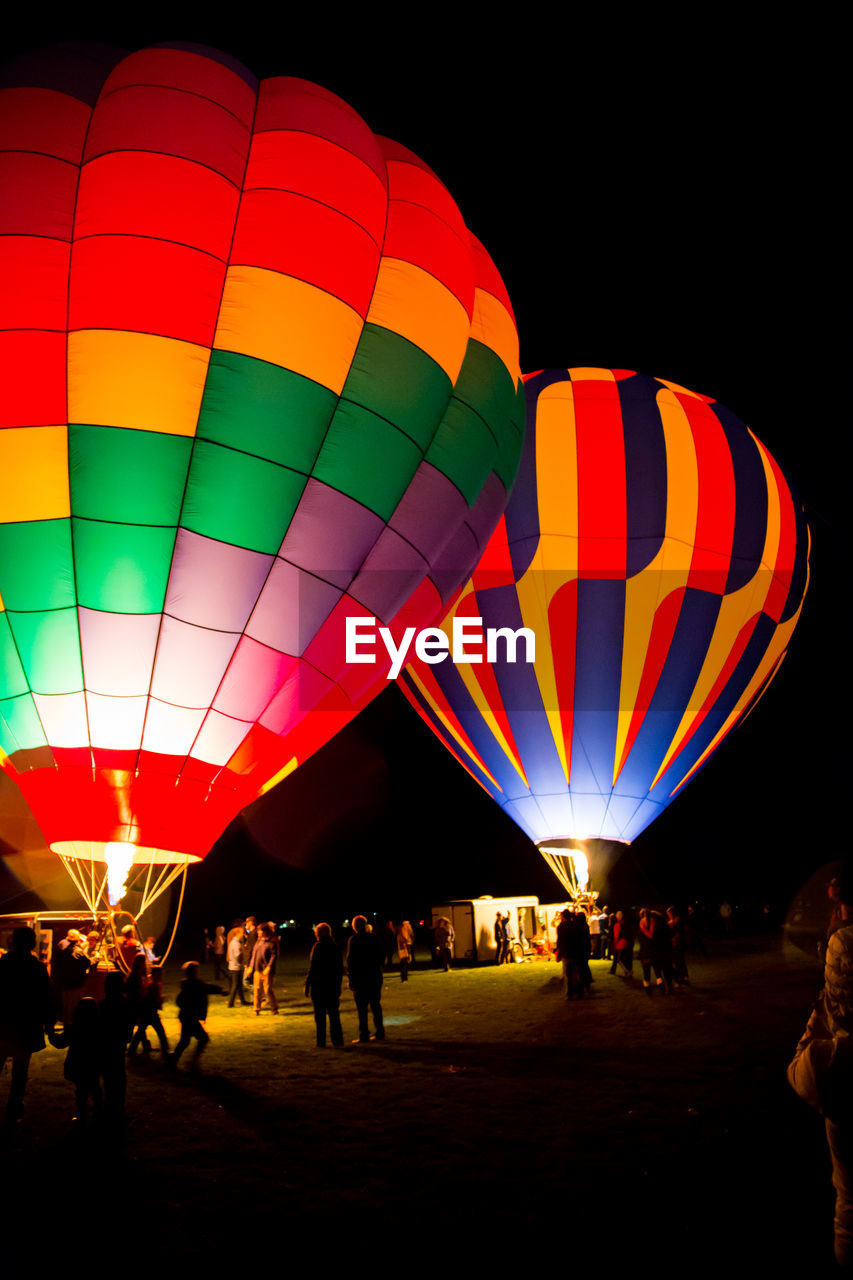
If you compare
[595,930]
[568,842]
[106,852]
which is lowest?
[595,930]

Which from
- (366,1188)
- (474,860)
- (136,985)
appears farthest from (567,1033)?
(474,860)

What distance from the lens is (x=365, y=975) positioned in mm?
7688

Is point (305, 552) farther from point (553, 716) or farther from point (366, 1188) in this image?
point (553, 716)

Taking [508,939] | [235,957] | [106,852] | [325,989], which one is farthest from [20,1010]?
[508,939]

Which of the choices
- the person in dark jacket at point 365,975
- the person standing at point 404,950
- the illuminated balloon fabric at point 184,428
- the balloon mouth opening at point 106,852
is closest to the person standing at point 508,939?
the person standing at point 404,950

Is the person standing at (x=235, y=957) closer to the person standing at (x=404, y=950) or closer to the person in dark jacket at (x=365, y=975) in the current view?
the person standing at (x=404, y=950)

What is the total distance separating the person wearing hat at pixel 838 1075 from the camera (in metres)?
2.71

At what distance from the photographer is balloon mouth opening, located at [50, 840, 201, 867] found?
6629 mm

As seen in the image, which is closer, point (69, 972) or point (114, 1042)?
point (114, 1042)

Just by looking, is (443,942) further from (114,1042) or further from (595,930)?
(114,1042)

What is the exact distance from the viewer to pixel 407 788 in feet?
229

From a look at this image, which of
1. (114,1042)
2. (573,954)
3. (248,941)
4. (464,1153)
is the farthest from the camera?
(248,941)

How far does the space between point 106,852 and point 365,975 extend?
8.50ft

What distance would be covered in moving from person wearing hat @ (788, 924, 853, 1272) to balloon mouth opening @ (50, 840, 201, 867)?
16.7ft
